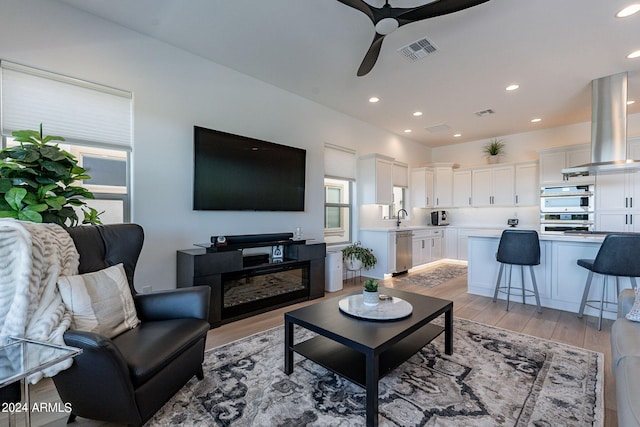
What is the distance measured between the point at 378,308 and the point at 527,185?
5.62 metres

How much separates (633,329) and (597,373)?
66 centimetres

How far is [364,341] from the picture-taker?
1593 mm

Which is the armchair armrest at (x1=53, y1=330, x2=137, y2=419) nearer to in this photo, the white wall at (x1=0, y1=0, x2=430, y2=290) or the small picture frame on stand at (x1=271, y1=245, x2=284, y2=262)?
the white wall at (x1=0, y1=0, x2=430, y2=290)

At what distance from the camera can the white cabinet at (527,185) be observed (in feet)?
19.1

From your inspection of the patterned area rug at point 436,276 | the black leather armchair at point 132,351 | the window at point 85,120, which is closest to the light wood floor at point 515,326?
the black leather armchair at point 132,351

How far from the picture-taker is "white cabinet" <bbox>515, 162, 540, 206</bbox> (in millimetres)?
5824

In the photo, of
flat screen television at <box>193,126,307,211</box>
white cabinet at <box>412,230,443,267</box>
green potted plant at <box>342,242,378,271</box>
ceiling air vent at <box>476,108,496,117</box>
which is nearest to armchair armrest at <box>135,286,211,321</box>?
flat screen television at <box>193,126,307,211</box>

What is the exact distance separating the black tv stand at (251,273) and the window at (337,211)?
1078 mm

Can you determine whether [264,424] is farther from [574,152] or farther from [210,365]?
[574,152]

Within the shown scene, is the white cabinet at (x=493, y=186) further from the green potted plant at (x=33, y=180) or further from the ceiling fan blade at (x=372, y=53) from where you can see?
the green potted plant at (x=33, y=180)

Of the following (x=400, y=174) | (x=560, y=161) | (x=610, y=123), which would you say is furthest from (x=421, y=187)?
(x=610, y=123)

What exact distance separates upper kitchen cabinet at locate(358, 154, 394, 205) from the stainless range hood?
295 cm

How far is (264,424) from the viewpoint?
157cm

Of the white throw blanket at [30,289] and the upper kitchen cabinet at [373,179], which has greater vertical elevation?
the upper kitchen cabinet at [373,179]
